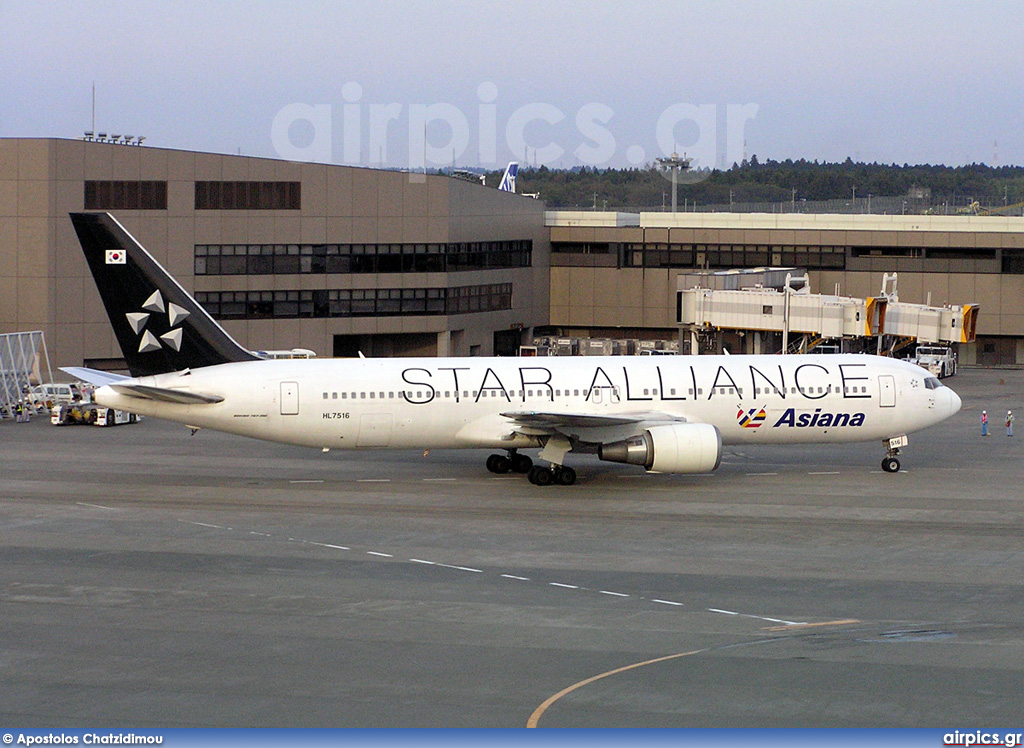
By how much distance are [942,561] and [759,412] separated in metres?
12.4

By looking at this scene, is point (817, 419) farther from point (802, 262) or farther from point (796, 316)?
point (802, 262)

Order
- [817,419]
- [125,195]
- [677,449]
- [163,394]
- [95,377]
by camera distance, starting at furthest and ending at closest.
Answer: [125,195] < [95,377] < [817,419] < [163,394] < [677,449]

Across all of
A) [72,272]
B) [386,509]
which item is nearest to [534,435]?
[386,509]

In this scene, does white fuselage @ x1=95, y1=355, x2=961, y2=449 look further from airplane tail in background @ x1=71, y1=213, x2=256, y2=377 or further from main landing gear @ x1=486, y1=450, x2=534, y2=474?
main landing gear @ x1=486, y1=450, x2=534, y2=474

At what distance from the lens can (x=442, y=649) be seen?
23.4 m

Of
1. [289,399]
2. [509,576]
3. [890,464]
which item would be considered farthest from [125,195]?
[509,576]

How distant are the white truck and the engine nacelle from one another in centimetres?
3961

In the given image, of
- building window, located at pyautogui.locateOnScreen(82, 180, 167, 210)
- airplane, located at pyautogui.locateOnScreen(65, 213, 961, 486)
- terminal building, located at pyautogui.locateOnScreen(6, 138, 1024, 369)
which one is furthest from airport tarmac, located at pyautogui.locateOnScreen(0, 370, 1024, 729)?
building window, located at pyautogui.locateOnScreen(82, 180, 167, 210)

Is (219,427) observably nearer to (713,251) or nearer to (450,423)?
(450,423)

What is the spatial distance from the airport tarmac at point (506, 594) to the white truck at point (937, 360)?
30224mm

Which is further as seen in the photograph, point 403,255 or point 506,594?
point 403,255

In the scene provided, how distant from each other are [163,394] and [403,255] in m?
38.0

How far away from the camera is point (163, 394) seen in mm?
39469

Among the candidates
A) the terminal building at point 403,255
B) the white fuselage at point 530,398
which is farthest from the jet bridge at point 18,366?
the white fuselage at point 530,398
